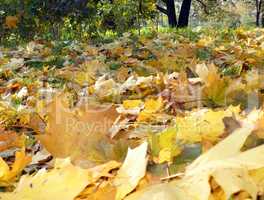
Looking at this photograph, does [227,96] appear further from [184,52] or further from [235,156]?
[184,52]

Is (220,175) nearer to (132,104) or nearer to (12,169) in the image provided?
(12,169)

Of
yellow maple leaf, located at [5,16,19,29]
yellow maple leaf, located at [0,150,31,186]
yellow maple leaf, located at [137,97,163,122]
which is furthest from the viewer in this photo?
yellow maple leaf, located at [5,16,19,29]

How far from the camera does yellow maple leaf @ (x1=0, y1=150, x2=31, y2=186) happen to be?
2.95ft

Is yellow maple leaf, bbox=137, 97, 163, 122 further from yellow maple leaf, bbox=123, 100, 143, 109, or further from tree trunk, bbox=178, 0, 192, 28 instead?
tree trunk, bbox=178, 0, 192, 28

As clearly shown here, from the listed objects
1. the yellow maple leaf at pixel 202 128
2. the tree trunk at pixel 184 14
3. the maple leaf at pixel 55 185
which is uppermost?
the yellow maple leaf at pixel 202 128

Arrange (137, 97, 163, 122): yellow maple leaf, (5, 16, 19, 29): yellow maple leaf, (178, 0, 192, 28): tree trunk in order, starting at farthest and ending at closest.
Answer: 1. (178, 0, 192, 28): tree trunk
2. (5, 16, 19, 29): yellow maple leaf
3. (137, 97, 163, 122): yellow maple leaf

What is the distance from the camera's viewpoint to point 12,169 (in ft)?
3.00

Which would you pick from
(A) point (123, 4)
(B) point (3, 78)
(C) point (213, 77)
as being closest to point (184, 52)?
(B) point (3, 78)

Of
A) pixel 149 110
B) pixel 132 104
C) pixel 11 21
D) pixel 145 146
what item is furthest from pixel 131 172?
pixel 11 21

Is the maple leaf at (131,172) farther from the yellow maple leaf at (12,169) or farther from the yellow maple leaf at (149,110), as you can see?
the yellow maple leaf at (149,110)

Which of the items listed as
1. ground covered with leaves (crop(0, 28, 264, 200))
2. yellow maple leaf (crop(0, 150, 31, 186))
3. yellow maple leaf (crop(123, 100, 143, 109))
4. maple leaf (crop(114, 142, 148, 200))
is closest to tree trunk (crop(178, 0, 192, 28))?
ground covered with leaves (crop(0, 28, 264, 200))

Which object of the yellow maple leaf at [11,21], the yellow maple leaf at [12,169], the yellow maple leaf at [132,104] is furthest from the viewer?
the yellow maple leaf at [11,21]

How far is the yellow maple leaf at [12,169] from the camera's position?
2.95 ft

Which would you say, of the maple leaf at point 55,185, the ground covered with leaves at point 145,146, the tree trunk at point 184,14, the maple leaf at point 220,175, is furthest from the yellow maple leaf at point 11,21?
the tree trunk at point 184,14
